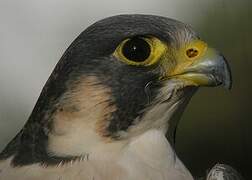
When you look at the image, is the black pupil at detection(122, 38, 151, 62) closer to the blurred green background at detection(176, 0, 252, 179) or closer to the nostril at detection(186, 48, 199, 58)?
the nostril at detection(186, 48, 199, 58)

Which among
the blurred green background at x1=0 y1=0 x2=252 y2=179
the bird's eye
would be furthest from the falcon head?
the blurred green background at x1=0 y1=0 x2=252 y2=179

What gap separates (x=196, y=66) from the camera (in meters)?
1.81

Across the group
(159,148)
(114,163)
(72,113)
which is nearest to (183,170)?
(159,148)

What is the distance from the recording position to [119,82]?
5.95 feet

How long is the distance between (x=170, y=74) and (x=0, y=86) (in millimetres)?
1604

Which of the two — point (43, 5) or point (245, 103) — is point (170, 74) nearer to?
point (43, 5)

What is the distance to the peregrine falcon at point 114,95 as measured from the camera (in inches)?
70.4

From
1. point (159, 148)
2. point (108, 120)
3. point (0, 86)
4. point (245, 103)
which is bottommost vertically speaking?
point (245, 103)

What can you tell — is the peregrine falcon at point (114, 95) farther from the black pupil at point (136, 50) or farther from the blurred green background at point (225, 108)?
the blurred green background at point (225, 108)

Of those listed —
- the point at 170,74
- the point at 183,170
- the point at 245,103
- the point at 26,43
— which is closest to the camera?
the point at 170,74

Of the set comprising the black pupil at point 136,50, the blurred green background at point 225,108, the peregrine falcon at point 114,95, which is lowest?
the blurred green background at point 225,108

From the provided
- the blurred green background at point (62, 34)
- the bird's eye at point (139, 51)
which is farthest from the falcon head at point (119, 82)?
the blurred green background at point (62, 34)

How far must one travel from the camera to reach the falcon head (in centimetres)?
179

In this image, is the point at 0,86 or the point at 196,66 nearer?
the point at 196,66
